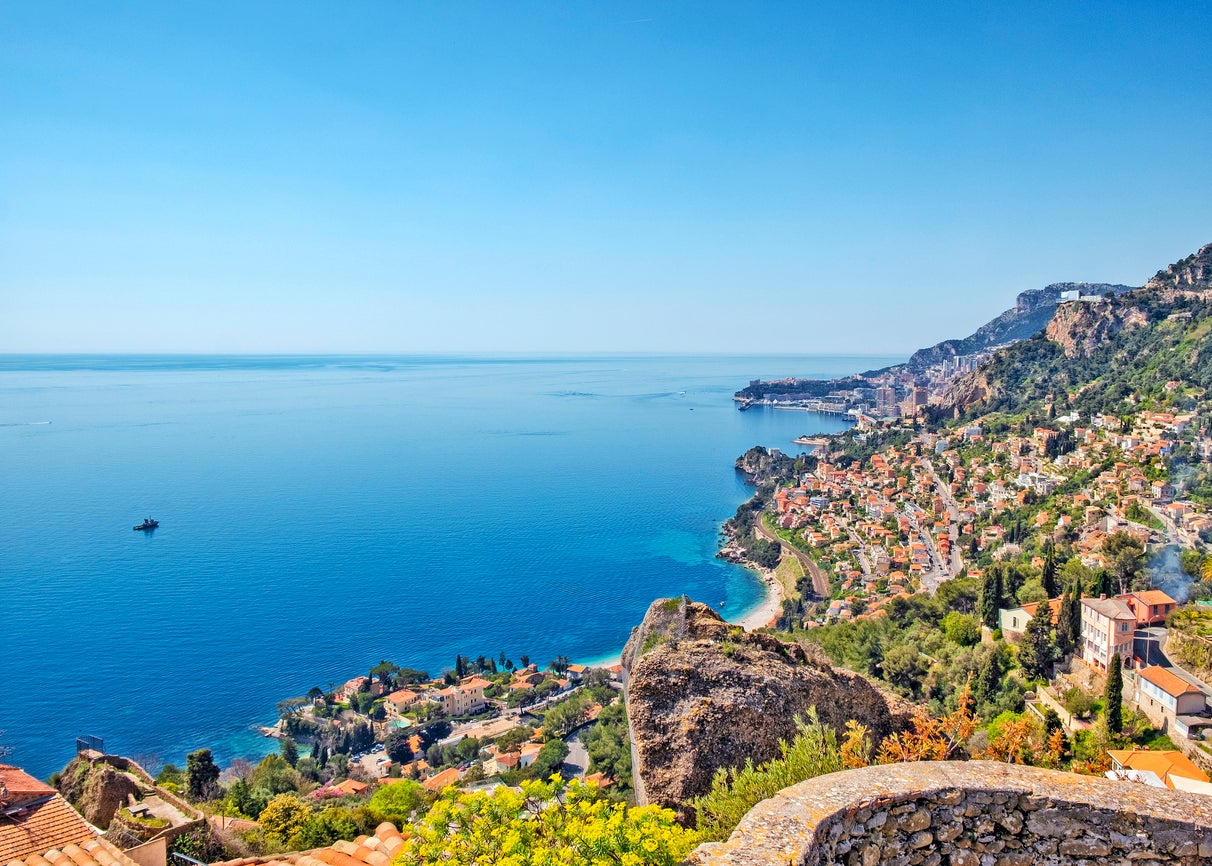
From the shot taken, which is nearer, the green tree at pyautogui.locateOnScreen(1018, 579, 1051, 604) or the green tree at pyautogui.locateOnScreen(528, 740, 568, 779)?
the green tree at pyautogui.locateOnScreen(528, 740, 568, 779)

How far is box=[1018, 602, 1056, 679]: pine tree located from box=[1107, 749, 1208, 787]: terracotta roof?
5.46 m

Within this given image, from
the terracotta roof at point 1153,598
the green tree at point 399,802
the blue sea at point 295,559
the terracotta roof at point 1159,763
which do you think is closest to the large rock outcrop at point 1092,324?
the blue sea at point 295,559

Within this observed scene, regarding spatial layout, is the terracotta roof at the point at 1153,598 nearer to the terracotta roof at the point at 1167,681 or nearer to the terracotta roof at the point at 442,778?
the terracotta roof at the point at 1167,681

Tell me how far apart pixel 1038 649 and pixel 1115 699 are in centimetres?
338

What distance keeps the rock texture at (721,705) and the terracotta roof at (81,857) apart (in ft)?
12.0

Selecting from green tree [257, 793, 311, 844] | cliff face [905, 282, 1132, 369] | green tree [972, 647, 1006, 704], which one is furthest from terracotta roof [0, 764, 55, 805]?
cliff face [905, 282, 1132, 369]

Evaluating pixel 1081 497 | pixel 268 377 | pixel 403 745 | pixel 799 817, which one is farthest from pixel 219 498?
pixel 268 377

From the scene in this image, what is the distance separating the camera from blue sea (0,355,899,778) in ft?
86.7

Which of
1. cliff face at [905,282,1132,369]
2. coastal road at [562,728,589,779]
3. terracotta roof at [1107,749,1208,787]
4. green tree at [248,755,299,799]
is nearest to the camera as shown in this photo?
terracotta roof at [1107,749,1208,787]

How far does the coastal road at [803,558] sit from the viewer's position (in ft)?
111

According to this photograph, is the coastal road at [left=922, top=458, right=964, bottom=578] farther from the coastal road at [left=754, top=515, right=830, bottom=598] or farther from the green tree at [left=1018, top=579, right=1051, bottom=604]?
the green tree at [left=1018, top=579, right=1051, bottom=604]

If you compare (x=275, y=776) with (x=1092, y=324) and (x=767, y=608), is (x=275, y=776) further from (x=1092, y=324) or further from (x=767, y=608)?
(x=1092, y=324)

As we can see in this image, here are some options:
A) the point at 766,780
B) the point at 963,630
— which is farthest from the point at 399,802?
the point at 963,630

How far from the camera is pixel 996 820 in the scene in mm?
3053
